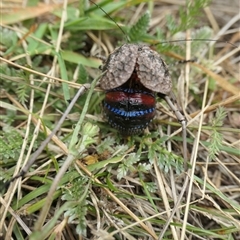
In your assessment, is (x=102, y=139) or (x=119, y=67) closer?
(x=119, y=67)

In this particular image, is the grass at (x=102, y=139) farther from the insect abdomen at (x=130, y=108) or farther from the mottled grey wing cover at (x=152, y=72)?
the mottled grey wing cover at (x=152, y=72)

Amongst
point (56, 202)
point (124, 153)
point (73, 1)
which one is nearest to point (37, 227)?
point (56, 202)

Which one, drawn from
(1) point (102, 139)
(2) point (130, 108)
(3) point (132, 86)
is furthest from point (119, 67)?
(1) point (102, 139)

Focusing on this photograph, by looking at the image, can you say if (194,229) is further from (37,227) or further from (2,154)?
(2,154)

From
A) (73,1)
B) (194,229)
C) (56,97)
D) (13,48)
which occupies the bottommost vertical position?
(194,229)

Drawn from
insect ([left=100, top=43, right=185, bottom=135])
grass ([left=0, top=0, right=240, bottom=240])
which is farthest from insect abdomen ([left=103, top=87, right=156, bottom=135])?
grass ([left=0, top=0, right=240, bottom=240])

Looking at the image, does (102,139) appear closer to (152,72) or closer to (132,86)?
(132,86)
